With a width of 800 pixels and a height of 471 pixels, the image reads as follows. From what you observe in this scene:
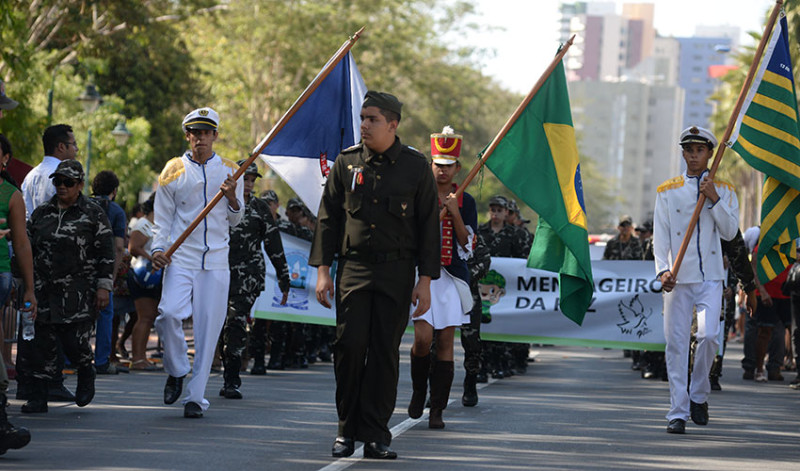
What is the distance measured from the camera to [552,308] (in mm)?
17406

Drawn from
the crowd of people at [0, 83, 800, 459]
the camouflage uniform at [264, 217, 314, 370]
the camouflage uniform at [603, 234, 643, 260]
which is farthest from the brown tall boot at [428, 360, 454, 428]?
the camouflage uniform at [603, 234, 643, 260]

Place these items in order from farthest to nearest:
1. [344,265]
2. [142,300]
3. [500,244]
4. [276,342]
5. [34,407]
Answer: [500,244], [276,342], [142,300], [34,407], [344,265]

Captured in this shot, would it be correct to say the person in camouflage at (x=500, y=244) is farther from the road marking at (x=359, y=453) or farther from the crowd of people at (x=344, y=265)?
the road marking at (x=359, y=453)

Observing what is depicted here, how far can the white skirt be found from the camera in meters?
10.6

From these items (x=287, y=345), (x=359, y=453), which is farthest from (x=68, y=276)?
(x=287, y=345)

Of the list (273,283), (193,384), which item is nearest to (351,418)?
(193,384)

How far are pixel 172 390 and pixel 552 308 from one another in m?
7.39

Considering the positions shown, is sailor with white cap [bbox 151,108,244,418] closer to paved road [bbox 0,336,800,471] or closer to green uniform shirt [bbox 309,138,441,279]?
paved road [bbox 0,336,800,471]

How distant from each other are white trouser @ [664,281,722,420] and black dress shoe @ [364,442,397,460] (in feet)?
9.94

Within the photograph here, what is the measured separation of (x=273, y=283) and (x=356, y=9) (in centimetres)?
3013

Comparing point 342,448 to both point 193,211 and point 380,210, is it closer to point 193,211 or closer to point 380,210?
point 380,210

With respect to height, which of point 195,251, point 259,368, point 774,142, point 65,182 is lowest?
point 259,368

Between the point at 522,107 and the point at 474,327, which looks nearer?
the point at 522,107

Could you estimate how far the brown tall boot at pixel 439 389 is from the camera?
34.5 feet
